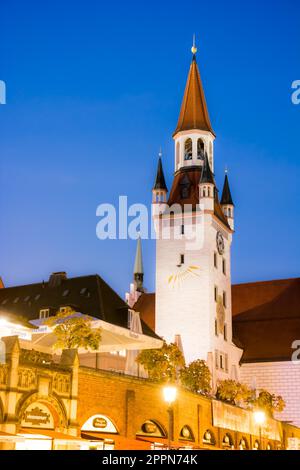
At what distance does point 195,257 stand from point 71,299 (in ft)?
93.9

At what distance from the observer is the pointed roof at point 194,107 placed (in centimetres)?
7844

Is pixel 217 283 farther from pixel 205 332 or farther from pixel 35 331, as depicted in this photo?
pixel 35 331

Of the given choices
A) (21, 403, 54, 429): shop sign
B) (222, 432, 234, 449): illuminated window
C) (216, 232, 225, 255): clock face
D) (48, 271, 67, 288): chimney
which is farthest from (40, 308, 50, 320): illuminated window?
(216, 232, 225, 255): clock face

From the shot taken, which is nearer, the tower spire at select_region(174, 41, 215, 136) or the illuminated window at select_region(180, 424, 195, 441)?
the illuminated window at select_region(180, 424, 195, 441)

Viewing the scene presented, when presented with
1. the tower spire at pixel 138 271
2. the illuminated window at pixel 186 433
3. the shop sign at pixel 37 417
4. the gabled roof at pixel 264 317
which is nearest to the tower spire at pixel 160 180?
the gabled roof at pixel 264 317

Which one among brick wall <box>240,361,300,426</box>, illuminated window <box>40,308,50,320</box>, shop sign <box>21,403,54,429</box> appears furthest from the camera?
brick wall <box>240,361,300,426</box>

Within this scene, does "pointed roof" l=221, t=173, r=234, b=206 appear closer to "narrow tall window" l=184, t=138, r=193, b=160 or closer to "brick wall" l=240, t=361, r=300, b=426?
"narrow tall window" l=184, t=138, r=193, b=160

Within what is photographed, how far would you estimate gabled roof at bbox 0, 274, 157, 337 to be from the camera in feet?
140

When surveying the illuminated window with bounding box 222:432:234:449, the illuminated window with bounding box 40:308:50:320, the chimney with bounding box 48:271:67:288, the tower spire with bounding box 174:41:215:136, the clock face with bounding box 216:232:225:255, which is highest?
the tower spire with bounding box 174:41:215:136

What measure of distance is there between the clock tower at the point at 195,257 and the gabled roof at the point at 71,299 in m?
21.9

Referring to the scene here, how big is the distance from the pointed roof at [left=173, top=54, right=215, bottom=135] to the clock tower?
0.50 feet

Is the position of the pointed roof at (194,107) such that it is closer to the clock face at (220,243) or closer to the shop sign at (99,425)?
the clock face at (220,243)

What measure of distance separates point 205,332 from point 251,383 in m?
9.07
